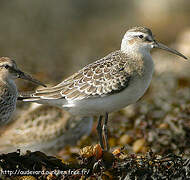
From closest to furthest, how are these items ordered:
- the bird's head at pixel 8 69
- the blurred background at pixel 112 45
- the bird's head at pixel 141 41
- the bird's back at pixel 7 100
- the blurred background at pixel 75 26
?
the bird's back at pixel 7 100
the bird's head at pixel 8 69
the bird's head at pixel 141 41
the blurred background at pixel 112 45
the blurred background at pixel 75 26

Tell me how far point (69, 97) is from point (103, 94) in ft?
1.56

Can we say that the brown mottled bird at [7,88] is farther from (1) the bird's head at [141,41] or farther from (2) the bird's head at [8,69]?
(1) the bird's head at [141,41]

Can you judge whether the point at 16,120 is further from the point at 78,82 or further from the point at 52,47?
the point at 52,47

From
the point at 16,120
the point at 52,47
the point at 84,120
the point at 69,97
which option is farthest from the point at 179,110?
the point at 52,47

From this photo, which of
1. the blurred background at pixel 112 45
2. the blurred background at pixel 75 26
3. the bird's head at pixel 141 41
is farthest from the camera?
the blurred background at pixel 75 26

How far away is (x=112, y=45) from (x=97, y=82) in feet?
31.2

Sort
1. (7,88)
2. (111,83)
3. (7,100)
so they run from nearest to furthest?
1. (7,100)
2. (7,88)
3. (111,83)

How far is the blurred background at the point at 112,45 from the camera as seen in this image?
7.06 metres

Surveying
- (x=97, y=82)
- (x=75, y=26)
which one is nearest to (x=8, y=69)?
(x=97, y=82)

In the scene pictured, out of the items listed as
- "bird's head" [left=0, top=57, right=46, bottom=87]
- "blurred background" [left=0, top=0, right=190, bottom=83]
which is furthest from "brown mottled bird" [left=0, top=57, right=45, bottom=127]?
"blurred background" [left=0, top=0, right=190, bottom=83]

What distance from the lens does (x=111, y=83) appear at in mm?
5797

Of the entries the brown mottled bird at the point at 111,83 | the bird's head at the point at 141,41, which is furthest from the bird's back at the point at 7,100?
the bird's head at the point at 141,41

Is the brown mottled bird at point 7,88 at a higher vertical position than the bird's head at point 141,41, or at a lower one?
lower

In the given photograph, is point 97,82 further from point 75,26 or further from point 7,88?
point 75,26
